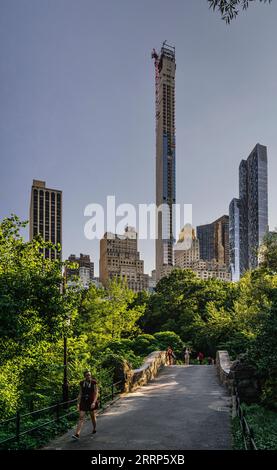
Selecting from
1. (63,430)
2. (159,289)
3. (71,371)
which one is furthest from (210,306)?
(63,430)

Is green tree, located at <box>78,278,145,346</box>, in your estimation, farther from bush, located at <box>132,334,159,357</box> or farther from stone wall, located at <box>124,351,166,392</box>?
stone wall, located at <box>124,351,166,392</box>

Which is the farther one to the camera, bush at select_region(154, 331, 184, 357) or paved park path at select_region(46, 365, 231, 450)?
bush at select_region(154, 331, 184, 357)

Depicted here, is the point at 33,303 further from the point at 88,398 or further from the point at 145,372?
the point at 145,372

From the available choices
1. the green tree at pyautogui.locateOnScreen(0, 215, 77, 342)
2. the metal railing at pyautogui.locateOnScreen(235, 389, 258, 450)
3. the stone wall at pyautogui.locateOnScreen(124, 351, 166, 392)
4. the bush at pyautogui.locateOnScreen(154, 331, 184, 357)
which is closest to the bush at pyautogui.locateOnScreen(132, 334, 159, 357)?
the bush at pyautogui.locateOnScreen(154, 331, 184, 357)

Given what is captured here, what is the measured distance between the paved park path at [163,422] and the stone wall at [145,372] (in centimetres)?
50

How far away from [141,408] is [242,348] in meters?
13.1

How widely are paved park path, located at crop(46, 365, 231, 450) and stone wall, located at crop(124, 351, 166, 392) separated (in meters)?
0.50

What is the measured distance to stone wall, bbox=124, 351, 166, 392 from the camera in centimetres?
1720

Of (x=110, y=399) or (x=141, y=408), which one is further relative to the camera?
(x=110, y=399)

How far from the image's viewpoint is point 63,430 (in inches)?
408

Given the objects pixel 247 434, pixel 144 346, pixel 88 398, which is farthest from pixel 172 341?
pixel 247 434

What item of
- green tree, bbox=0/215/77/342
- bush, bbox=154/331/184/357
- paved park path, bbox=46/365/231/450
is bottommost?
bush, bbox=154/331/184/357
